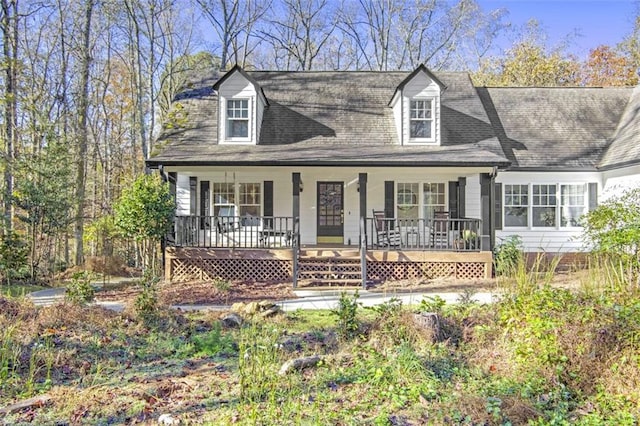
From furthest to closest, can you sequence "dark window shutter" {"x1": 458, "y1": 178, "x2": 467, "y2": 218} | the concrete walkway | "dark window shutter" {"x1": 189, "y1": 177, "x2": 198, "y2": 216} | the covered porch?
1. "dark window shutter" {"x1": 458, "y1": 178, "x2": 467, "y2": 218}
2. "dark window shutter" {"x1": 189, "y1": 177, "x2": 198, "y2": 216}
3. the covered porch
4. the concrete walkway

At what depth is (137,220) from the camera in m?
10.9

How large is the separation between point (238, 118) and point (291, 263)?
4919 millimetres

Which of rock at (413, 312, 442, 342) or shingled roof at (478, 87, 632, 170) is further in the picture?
shingled roof at (478, 87, 632, 170)

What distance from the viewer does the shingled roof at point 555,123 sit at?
14062mm

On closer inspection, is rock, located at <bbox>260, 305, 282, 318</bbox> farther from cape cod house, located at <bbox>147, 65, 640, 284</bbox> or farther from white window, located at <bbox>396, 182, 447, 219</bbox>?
white window, located at <bbox>396, 182, 447, 219</bbox>

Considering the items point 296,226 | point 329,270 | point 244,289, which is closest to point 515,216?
point 329,270

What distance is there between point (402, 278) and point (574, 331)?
7135mm

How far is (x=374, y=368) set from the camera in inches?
181

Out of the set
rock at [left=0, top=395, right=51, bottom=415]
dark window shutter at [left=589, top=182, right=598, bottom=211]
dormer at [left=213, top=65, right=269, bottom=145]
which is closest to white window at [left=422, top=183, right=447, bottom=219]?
dark window shutter at [left=589, top=182, right=598, bottom=211]

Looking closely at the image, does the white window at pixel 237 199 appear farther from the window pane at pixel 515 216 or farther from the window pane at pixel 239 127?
the window pane at pixel 515 216

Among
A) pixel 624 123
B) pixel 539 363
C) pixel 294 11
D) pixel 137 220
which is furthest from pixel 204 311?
pixel 294 11

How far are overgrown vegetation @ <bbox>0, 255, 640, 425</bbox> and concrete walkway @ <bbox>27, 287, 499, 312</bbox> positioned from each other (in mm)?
2292

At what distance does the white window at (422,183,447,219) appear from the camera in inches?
550

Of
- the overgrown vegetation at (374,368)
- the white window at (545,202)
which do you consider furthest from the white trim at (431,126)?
the overgrown vegetation at (374,368)
